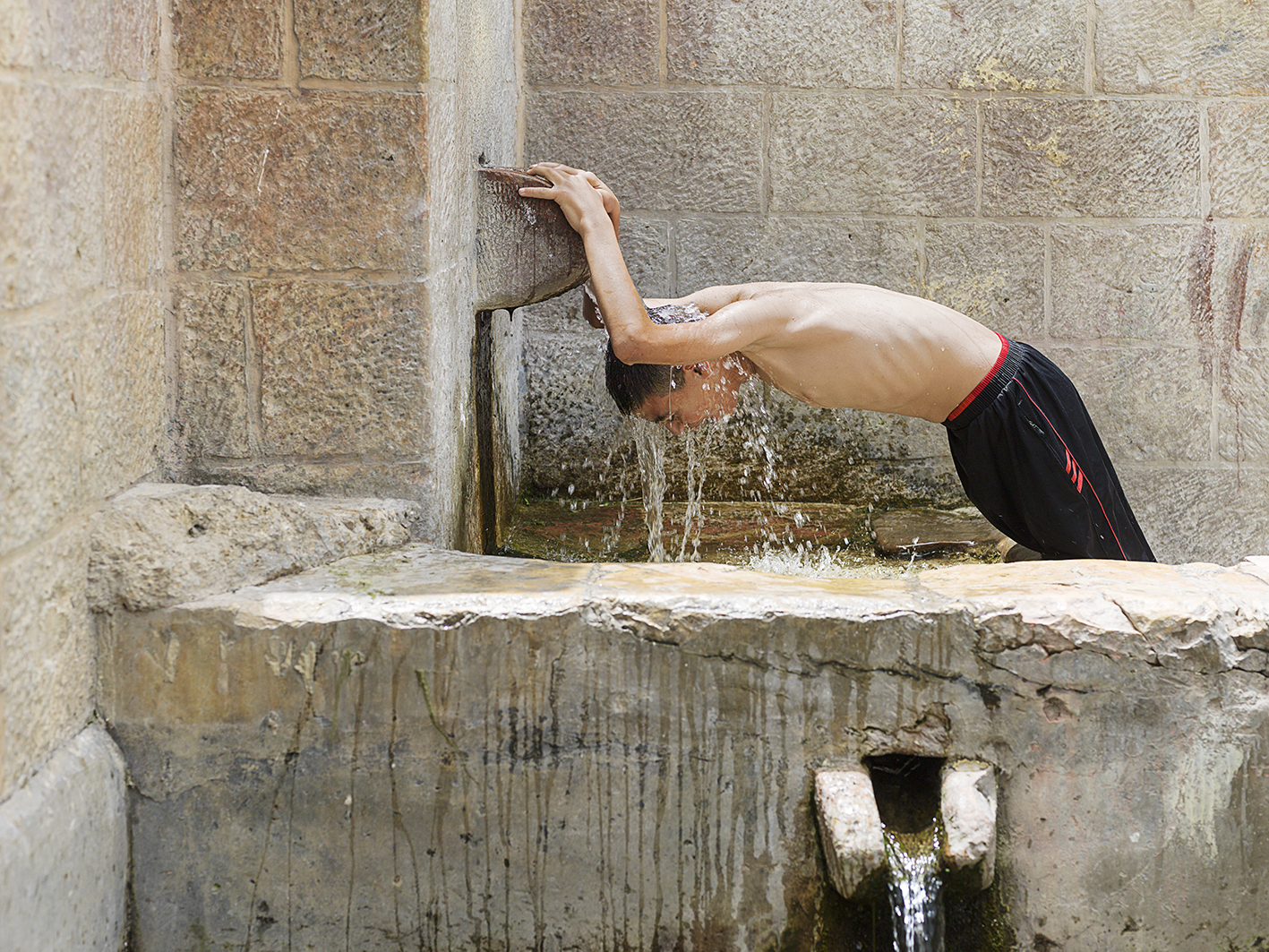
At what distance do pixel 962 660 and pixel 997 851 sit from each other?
0.35 m

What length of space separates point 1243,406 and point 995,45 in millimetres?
Result: 1594

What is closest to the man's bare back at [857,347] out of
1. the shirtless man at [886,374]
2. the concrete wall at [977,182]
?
the shirtless man at [886,374]

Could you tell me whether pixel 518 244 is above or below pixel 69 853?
above

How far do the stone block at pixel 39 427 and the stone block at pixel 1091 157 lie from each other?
10.7 ft

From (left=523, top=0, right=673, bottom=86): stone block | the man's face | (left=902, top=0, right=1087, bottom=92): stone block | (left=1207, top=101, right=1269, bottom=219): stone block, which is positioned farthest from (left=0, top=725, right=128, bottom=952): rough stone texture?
(left=1207, top=101, right=1269, bottom=219): stone block

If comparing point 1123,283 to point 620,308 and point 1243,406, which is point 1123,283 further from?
point 620,308

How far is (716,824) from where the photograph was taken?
2018 mm

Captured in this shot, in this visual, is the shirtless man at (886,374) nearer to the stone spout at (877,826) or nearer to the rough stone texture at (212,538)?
the rough stone texture at (212,538)

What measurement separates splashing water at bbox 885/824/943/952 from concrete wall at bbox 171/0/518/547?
49.8 inches

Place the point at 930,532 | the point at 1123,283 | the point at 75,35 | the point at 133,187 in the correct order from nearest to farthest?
the point at 75,35 < the point at 133,187 < the point at 930,532 < the point at 1123,283

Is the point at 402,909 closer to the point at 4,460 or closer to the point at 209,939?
the point at 209,939

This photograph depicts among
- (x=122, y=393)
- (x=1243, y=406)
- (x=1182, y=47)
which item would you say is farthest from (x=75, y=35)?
(x=1243, y=406)

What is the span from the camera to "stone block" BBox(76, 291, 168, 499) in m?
1.92

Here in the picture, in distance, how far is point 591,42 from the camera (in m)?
4.02
